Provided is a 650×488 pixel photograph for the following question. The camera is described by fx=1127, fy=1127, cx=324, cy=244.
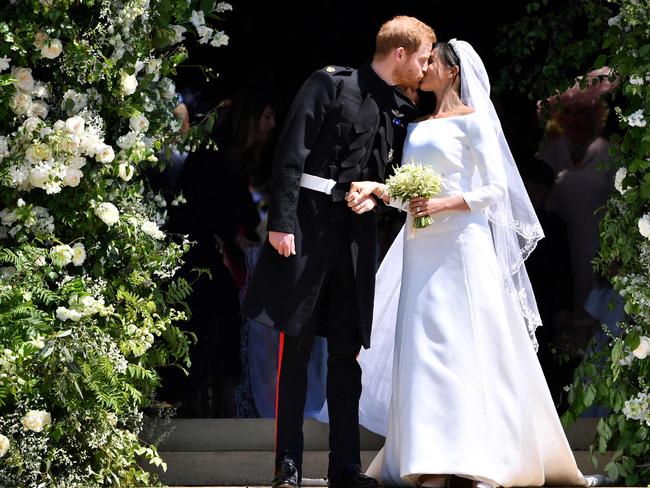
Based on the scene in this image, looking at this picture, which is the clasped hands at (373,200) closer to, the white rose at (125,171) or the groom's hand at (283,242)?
the groom's hand at (283,242)

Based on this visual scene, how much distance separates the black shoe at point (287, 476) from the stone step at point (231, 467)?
4.66ft

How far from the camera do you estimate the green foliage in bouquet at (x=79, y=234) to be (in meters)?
4.81

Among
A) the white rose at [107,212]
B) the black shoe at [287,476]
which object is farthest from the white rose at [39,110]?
the black shoe at [287,476]

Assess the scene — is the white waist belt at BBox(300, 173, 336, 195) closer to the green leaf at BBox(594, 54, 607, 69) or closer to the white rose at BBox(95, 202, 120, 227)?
the white rose at BBox(95, 202, 120, 227)

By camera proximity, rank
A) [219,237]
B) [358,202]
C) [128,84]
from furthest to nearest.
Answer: [219,237]
[128,84]
[358,202]

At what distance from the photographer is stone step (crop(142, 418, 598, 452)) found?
639 centimetres

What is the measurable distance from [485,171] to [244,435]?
241 centimetres

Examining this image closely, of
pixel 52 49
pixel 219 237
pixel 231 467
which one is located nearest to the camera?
pixel 52 49

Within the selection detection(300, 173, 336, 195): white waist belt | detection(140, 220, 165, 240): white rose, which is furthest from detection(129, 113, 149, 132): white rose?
detection(300, 173, 336, 195): white waist belt

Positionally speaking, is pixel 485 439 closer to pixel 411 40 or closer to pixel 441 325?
pixel 441 325

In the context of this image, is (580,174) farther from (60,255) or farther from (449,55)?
(60,255)

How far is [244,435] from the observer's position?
6500mm

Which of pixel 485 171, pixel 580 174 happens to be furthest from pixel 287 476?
pixel 580 174

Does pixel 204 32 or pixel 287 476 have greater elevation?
pixel 204 32
